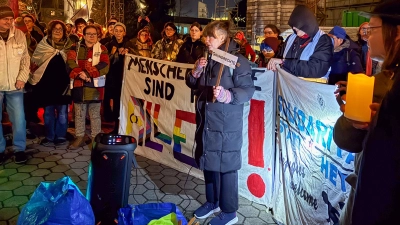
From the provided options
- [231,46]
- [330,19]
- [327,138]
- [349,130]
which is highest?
[330,19]

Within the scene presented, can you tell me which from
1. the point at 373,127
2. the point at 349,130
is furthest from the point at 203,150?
the point at 373,127

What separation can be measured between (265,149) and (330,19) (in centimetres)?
2286

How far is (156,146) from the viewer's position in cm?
523

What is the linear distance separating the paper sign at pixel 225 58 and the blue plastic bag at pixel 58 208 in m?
1.58

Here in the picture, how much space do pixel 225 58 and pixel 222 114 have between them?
21.3 inches

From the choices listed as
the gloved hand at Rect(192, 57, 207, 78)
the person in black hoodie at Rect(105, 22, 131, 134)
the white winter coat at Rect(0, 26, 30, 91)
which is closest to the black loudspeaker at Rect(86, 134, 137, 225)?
the gloved hand at Rect(192, 57, 207, 78)

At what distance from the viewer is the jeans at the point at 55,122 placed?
19.7 feet

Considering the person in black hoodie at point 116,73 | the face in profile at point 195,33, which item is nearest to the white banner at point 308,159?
the face in profile at point 195,33

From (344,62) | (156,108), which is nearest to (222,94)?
(156,108)

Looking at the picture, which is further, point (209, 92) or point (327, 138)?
point (209, 92)

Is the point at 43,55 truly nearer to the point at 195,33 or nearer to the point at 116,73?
the point at 116,73

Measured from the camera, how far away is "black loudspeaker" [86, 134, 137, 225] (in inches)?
124

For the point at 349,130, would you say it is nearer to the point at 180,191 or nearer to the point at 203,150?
the point at 203,150

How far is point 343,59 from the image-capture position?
4.84 m
